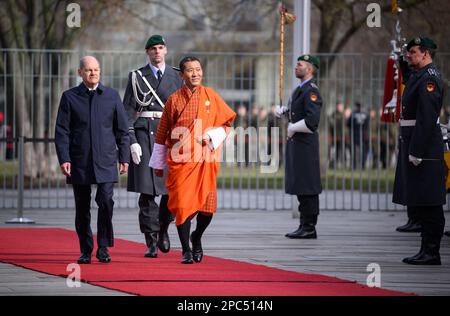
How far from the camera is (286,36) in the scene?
3103 centimetres

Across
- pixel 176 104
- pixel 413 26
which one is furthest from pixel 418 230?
pixel 413 26

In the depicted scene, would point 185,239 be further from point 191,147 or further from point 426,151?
point 426,151

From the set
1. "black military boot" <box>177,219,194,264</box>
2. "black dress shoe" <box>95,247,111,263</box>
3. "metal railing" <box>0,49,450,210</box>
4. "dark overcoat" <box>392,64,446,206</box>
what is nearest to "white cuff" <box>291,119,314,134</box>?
"dark overcoat" <box>392,64,446,206</box>

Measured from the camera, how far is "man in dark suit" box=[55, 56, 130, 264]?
1108 centimetres

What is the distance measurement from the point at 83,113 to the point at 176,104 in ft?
2.61

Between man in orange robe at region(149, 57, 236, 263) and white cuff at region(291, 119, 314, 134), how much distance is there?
270cm

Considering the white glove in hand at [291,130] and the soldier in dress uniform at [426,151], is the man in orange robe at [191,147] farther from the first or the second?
the white glove in hand at [291,130]

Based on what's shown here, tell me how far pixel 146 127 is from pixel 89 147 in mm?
1021

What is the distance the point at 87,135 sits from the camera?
11.1 meters

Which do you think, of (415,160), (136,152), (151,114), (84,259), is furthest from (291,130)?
(84,259)

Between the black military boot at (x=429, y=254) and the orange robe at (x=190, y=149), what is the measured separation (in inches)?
73.8

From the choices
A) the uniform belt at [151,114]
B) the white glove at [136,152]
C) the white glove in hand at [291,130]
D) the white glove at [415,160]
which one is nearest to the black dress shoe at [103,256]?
the white glove at [136,152]

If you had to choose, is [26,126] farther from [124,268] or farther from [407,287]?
[407,287]

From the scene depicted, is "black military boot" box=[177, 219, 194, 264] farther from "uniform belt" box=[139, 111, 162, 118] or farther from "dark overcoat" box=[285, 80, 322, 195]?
"dark overcoat" box=[285, 80, 322, 195]
